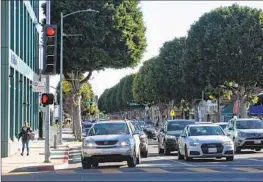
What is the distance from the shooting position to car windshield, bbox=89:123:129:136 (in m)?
22.4

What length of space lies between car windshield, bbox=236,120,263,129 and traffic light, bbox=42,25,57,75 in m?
13.1

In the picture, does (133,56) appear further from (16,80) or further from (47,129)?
(47,129)

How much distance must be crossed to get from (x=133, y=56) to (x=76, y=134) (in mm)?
8679

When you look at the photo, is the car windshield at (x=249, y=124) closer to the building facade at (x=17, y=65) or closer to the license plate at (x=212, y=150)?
the license plate at (x=212, y=150)

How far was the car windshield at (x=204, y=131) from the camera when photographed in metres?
25.5

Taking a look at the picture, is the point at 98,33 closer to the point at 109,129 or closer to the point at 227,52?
the point at 227,52

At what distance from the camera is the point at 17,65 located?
32.7 m

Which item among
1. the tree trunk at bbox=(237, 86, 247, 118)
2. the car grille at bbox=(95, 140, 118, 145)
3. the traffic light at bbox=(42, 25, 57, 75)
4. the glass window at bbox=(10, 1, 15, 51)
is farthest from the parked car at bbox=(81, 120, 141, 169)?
the tree trunk at bbox=(237, 86, 247, 118)

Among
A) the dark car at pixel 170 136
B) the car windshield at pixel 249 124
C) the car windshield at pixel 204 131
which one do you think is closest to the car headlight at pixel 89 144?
the car windshield at pixel 204 131

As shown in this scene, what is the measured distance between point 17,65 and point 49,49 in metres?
9.94

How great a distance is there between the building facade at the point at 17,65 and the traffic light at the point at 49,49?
17.6 ft

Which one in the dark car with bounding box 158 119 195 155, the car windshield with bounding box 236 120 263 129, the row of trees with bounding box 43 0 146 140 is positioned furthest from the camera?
the row of trees with bounding box 43 0 146 140

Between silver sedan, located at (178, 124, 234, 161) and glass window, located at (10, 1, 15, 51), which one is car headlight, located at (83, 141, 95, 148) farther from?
glass window, located at (10, 1, 15, 51)

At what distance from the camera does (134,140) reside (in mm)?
21953
